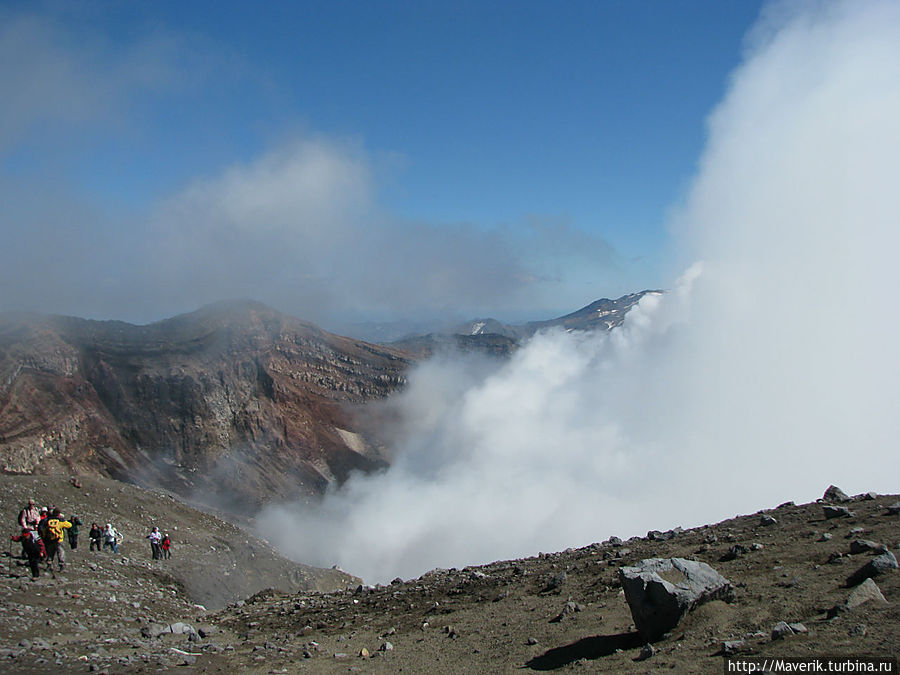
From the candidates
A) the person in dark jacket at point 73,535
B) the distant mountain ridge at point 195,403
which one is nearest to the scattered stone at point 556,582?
the person in dark jacket at point 73,535

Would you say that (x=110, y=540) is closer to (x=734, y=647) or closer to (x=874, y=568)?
(x=734, y=647)

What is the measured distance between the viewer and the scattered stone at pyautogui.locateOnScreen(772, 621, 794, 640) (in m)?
9.12

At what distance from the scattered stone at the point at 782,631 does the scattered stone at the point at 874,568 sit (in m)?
2.45

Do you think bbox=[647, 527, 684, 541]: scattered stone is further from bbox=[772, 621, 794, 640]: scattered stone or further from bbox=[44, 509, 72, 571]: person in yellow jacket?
bbox=[44, 509, 72, 571]: person in yellow jacket

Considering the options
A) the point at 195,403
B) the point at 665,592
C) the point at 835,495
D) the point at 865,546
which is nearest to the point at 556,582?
the point at 665,592

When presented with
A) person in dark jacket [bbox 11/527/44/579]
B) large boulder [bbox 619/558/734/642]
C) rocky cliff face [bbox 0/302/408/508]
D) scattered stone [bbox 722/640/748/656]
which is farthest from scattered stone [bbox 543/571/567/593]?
rocky cliff face [bbox 0/302/408/508]

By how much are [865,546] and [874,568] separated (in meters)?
1.95

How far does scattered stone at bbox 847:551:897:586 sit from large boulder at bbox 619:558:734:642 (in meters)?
2.05

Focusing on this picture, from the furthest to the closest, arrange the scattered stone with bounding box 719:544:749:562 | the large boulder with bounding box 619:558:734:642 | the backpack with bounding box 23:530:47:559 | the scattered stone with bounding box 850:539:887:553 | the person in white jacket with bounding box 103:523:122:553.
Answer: the person in white jacket with bounding box 103:523:122:553 → the backpack with bounding box 23:530:47:559 → the scattered stone with bounding box 719:544:749:562 → the scattered stone with bounding box 850:539:887:553 → the large boulder with bounding box 619:558:734:642

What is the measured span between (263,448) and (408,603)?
2742 inches

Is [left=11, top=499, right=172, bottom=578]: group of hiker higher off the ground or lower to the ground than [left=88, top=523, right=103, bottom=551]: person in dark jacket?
lower

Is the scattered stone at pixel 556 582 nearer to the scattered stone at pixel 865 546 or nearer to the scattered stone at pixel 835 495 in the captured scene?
the scattered stone at pixel 865 546

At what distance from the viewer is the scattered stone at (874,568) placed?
10.7 metres

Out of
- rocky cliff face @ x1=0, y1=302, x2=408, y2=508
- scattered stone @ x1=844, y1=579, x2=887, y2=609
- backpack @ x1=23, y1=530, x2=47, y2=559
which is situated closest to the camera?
scattered stone @ x1=844, y1=579, x2=887, y2=609
